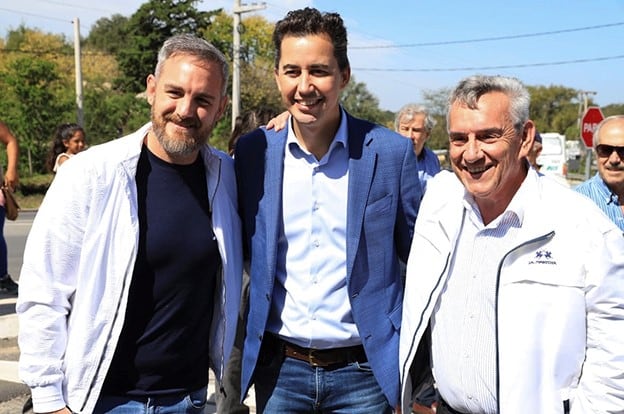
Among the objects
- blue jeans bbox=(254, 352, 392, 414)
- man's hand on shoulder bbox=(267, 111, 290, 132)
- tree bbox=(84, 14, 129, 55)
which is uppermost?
tree bbox=(84, 14, 129, 55)

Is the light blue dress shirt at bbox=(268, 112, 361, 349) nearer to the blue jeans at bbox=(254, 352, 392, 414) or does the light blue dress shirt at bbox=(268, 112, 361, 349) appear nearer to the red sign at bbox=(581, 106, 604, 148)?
the blue jeans at bbox=(254, 352, 392, 414)

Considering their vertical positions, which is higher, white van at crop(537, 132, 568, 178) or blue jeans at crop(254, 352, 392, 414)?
white van at crop(537, 132, 568, 178)

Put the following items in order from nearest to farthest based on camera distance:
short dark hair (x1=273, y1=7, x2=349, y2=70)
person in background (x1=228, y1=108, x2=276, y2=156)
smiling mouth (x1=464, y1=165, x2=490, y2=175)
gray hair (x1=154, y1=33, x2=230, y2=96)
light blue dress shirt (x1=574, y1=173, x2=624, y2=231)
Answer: smiling mouth (x1=464, y1=165, x2=490, y2=175), gray hair (x1=154, y1=33, x2=230, y2=96), short dark hair (x1=273, y1=7, x2=349, y2=70), person in background (x1=228, y1=108, x2=276, y2=156), light blue dress shirt (x1=574, y1=173, x2=624, y2=231)

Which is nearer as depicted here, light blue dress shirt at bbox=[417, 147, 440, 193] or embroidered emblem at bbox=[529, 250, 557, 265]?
embroidered emblem at bbox=[529, 250, 557, 265]

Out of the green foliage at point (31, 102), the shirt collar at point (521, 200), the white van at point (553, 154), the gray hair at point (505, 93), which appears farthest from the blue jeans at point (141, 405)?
the white van at point (553, 154)

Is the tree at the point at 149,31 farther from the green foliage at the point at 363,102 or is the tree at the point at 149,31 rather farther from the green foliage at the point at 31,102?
the green foliage at the point at 363,102

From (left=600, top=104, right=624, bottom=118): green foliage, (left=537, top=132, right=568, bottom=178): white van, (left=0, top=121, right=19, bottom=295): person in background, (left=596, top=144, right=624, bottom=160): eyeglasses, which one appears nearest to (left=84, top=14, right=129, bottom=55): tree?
(left=537, top=132, right=568, bottom=178): white van

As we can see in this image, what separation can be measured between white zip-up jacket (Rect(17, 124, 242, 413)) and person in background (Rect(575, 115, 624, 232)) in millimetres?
3503

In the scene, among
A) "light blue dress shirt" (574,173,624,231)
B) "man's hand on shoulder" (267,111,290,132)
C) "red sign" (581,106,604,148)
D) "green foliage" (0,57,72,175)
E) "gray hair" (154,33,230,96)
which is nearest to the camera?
"gray hair" (154,33,230,96)

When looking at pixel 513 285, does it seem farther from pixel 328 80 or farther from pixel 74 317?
pixel 74 317

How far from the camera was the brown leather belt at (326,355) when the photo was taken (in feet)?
8.53

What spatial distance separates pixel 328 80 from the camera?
8.32ft

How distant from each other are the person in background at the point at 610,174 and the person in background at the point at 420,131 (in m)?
1.84

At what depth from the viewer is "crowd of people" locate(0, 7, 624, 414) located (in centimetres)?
210
